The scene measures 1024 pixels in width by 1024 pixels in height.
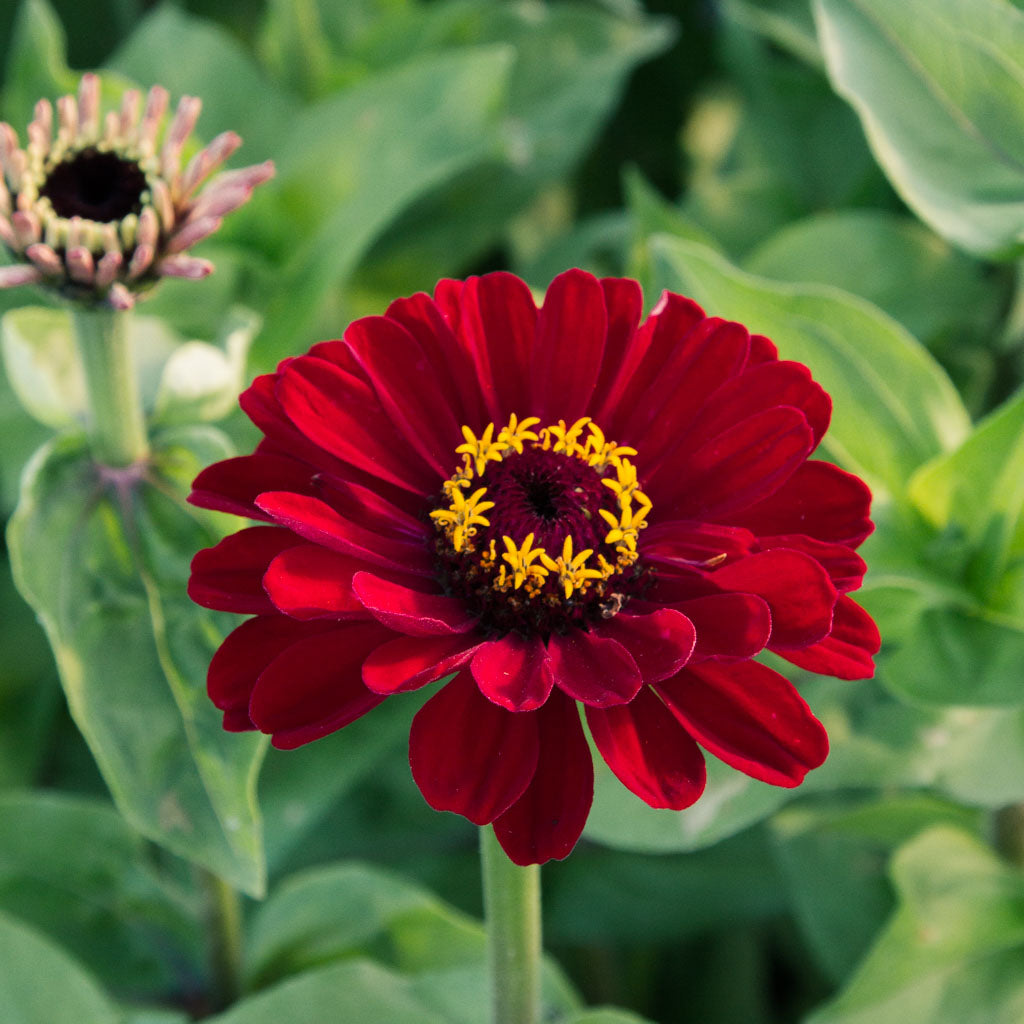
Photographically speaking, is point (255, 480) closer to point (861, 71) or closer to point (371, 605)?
point (371, 605)

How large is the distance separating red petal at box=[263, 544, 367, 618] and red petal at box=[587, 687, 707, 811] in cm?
8

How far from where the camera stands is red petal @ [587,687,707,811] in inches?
13.4

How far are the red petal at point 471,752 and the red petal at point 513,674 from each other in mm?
12

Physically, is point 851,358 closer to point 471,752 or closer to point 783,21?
point 471,752

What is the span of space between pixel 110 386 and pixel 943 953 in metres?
0.44

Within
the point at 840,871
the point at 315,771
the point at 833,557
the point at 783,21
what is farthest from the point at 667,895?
the point at 783,21

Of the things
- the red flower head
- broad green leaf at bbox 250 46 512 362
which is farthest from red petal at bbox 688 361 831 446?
broad green leaf at bbox 250 46 512 362

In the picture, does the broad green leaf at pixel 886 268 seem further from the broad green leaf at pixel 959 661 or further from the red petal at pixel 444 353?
the red petal at pixel 444 353

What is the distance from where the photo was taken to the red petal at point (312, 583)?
33cm

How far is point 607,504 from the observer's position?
0.42 meters

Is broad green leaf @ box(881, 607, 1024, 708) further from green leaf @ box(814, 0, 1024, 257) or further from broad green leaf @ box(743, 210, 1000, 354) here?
broad green leaf @ box(743, 210, 1000, 354)

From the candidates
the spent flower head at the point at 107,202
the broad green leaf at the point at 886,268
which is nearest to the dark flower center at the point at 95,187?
the spent flower head at the point at 107,202

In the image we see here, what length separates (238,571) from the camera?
1.21 feet

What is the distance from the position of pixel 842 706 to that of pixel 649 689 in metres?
0.26
